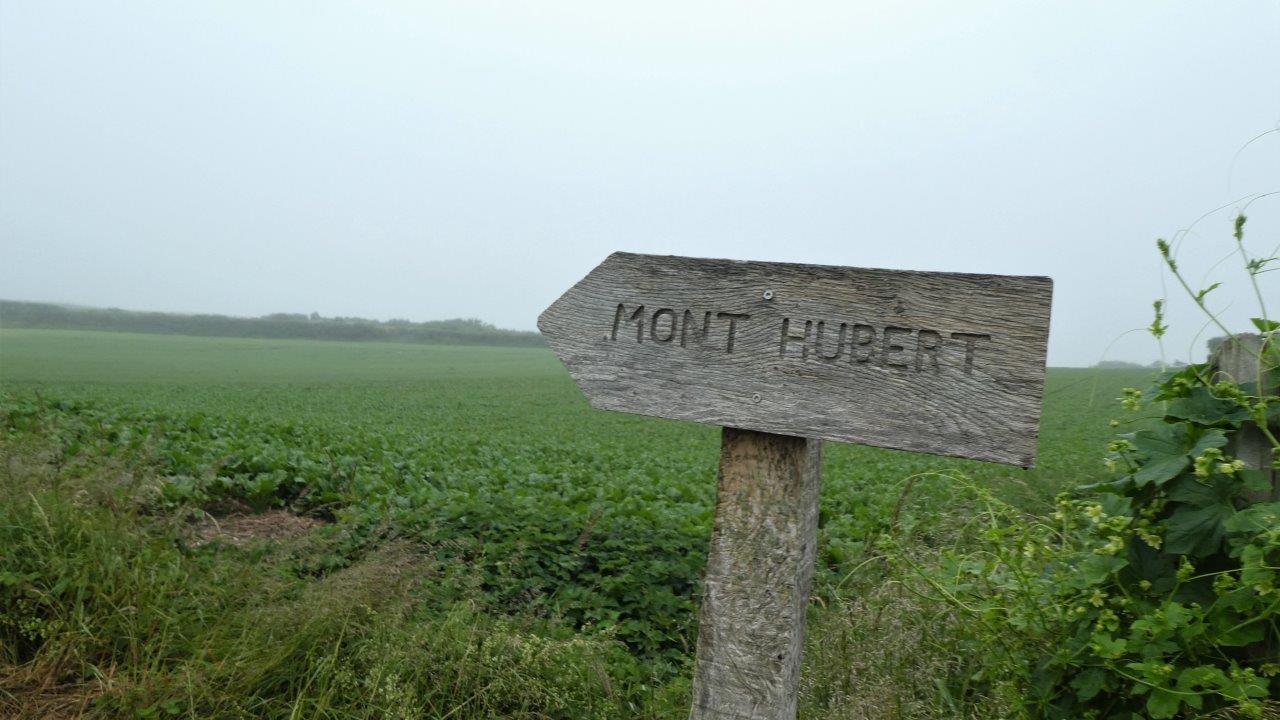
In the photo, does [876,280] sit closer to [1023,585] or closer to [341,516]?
[1023,585]

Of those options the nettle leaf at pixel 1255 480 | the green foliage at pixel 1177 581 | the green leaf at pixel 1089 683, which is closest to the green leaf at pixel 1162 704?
the green foliage at pixel 1177 581

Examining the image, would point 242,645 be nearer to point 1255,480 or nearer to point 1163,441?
point 1163,441

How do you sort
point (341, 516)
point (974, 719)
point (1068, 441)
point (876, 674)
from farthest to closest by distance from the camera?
point (1068, 441)
point (341, 516)
point (876, 674)
point (974, 719)

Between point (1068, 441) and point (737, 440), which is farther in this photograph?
point (1068, 441)

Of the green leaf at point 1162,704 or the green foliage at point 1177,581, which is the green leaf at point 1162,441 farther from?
the green leaf at point 1162,704

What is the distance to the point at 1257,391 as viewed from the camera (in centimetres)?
236

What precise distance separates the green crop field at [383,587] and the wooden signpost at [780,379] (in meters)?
0.58

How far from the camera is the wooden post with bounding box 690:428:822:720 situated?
8.44ft

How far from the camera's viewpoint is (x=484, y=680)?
3412mm

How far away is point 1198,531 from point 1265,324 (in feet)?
2.00

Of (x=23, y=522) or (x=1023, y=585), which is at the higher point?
(x=1023, y=585)

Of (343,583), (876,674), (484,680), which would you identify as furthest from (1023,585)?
(343,583)

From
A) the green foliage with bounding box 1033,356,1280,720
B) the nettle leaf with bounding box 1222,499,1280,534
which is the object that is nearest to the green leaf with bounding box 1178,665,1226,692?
the green foliage with bounding box 1033,356,1280,720

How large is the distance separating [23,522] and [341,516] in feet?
5.86
